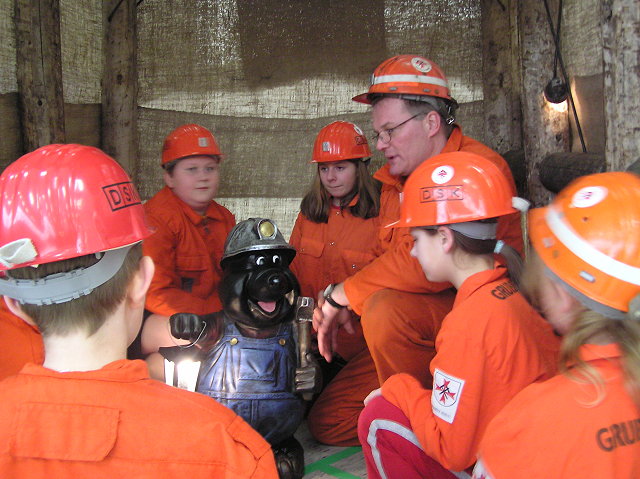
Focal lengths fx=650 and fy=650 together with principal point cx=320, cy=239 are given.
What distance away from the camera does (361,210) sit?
12.1 feet

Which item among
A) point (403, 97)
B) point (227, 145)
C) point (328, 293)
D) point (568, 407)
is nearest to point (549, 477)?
point (568, 407)

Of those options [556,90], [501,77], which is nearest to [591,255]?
[556,90]

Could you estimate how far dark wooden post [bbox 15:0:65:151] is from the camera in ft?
12.8

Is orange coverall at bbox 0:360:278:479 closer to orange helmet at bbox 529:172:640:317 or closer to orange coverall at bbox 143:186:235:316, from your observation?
orange helmet at bbox 529:172:640:317

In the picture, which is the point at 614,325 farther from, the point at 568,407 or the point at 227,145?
the point at 227,145

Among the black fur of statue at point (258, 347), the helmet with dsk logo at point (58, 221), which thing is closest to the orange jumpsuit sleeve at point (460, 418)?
the black fur of statue at point (258, 347)

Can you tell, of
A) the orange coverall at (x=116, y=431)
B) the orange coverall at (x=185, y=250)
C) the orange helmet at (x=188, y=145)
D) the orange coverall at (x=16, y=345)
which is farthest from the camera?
the orange helmet at (x=188, y=145)

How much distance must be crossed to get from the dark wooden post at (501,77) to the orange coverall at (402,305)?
2.17 m

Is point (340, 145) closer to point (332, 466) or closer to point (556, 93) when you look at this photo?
point (556, 93)

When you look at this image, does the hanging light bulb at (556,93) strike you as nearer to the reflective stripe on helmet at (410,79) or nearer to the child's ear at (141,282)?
the reflective stripe on helmet at (410,79)

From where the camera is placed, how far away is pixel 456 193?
2027 mm

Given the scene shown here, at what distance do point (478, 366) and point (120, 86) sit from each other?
4.05 meters

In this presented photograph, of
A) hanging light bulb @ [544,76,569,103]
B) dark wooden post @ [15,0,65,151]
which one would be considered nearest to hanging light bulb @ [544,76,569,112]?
hanging light bulb @ [544,76,569,103]

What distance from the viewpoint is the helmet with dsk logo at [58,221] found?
1308 mm
